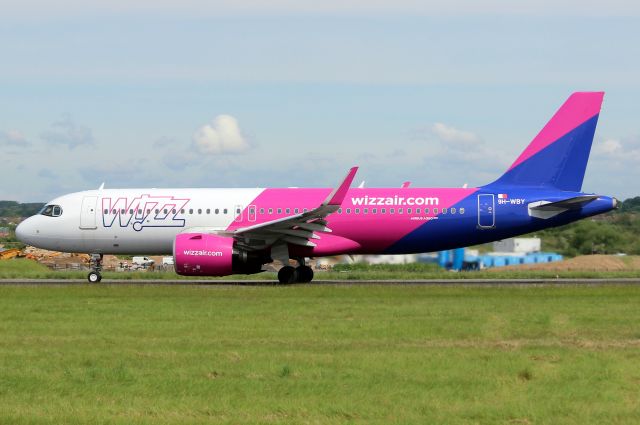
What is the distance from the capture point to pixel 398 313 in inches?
806

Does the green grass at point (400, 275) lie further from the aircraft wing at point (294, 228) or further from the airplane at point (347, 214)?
the aircraft wing at point (294, 228)

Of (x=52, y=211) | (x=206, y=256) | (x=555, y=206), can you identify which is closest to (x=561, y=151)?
(x=555, y=206)

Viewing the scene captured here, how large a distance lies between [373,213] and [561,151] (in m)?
7.19

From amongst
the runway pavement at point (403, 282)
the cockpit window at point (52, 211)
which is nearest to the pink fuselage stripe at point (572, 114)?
the runway pavement at point (403, 282)

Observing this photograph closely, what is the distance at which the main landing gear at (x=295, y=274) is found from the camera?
32312 millimetres

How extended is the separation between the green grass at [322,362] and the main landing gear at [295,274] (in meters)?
8.63

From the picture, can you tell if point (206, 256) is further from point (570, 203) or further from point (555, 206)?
point (570, 203)

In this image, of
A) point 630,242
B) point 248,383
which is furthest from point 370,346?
point 630,242

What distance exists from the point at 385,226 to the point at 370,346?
17.2 metres

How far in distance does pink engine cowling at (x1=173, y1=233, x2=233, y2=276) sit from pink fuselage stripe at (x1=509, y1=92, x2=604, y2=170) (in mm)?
10851

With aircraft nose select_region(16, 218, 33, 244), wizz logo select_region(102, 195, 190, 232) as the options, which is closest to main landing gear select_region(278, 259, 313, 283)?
wizz logo select_region(102, 195, 190, 232)

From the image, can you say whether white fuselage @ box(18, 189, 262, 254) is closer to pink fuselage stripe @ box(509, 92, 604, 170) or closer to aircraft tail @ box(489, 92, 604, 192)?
aircraft tail @ box(489, 92, 604, 192)

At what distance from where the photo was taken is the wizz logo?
33125 millimetres

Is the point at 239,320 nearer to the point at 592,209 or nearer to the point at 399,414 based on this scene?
the point at 399,414
